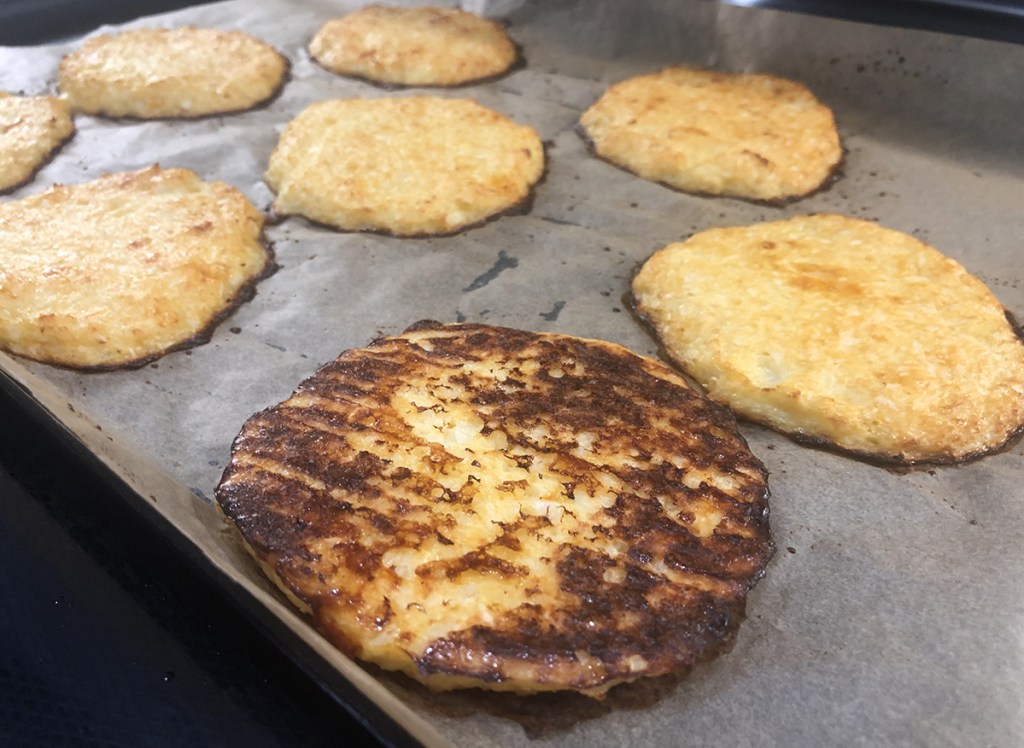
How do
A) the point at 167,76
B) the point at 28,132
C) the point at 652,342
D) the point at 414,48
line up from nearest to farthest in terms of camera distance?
the point at 652,342 < the point at 28,132 < the point at 167,76 < the point at 414,48

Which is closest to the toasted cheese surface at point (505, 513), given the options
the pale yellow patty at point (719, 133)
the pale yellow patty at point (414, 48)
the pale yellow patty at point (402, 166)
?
the pale yellow patty at point (402, 166)

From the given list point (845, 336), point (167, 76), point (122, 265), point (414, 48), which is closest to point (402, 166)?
point (122, 265)

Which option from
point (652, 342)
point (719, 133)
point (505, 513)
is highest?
point (505, 513)

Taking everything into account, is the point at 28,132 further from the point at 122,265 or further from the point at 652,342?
the point at 652,342

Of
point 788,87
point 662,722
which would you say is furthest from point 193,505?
point 788,87

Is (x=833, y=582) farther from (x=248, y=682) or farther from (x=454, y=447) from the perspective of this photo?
(x=248, y=682)

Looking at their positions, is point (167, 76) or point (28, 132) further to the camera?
point (167, 76)
